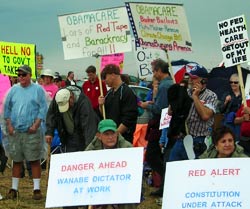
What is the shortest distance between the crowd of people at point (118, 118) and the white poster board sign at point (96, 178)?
16.2 inches

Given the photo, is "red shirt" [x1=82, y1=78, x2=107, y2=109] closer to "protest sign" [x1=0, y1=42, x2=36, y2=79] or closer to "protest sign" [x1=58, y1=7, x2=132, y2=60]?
"protest sign" [x1=0, y1=42, x2=36, y2=79]

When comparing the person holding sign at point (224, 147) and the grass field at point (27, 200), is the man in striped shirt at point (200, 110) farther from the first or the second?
the person holding sign at point (224, 147)

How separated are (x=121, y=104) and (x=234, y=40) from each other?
1491 millimetres

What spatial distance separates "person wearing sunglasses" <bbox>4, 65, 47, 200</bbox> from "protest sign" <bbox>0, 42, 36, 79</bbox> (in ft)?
8.91

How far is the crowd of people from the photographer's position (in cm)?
710

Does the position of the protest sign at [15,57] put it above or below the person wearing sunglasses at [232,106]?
above

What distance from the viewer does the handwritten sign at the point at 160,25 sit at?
8875 mm

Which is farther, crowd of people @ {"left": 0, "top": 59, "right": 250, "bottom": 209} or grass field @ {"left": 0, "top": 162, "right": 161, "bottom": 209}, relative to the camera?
grass field @ {"left": 0, "top": 162, "right": 161, "bottom": 209}

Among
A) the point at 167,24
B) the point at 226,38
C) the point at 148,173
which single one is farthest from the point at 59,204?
the point at 148,173

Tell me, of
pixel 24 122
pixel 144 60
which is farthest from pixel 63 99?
pixel 144 60

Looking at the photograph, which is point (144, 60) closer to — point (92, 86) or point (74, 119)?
point (92, 86)

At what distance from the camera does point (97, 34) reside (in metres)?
8.54

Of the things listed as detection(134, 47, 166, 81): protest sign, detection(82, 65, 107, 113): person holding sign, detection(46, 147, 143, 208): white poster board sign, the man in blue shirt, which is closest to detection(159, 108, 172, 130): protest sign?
the man in blue shirt

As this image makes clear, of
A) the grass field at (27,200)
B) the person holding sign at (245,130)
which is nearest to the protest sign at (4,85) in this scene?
the grass field at (27,200)
